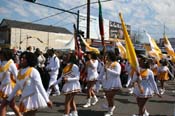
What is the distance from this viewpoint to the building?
84.2m

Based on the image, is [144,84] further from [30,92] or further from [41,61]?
[41,61]

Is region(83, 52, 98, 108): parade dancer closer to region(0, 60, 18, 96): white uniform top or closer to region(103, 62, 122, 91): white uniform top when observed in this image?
region(103, 62, 122, 91): white uniform top

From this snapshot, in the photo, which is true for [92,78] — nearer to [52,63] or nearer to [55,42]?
[52,63]

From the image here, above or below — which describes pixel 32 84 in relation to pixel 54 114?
above

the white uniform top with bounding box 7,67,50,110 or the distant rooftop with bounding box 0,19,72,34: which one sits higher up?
the distant rooftop with bounding box 0,19,72,34

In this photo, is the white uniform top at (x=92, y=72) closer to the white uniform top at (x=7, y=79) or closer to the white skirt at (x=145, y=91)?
the white skirt at (x=145, y=91)

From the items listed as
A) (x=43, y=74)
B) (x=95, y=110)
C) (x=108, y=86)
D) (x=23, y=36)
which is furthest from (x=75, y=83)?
(x=23, y=36)

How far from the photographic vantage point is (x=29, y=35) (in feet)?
289

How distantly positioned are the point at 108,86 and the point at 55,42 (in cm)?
8194

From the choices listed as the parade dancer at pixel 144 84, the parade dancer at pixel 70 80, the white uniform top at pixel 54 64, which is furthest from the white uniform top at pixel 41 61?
the parade dancer at pixel 144 84

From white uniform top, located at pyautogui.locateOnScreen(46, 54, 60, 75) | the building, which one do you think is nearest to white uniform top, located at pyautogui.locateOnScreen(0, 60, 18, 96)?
white uniform top, located at pyautogui.locateOnScreen(46, 54, 60, 75)

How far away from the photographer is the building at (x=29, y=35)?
276 feet

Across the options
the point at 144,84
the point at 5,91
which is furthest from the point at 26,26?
the point at 5,91

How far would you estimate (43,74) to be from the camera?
50.8 feet
